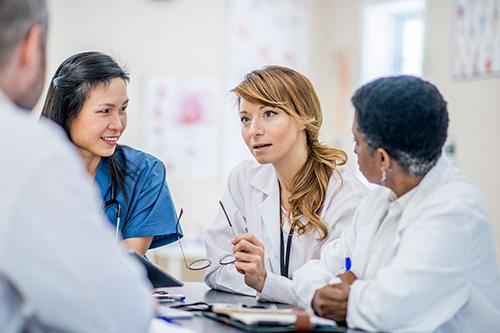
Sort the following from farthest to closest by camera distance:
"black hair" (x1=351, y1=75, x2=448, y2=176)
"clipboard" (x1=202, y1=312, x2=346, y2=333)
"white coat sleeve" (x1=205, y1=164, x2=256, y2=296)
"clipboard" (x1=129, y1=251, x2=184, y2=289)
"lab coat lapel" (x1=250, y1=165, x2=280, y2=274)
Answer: "lab coat lapel" (x1=250, y1=165, x2=280, y2=274)
"white coat sleeve" (x1=205, y1=164, x2=256, y2=296)
"clipboard" (x1=129, y1=251, x2=184, y2=289)
"black hair" (x1=351, y1=75, x2=448, y2=176)
"clipboard" (x1=202, y1=312, x2=346, y2=333)

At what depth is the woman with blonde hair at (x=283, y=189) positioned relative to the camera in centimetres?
229

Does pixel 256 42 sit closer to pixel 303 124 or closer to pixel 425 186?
pixel 303 124

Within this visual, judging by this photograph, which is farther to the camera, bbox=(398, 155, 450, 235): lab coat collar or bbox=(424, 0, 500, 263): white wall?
bbox=(424, 0, 500, 263): white wall

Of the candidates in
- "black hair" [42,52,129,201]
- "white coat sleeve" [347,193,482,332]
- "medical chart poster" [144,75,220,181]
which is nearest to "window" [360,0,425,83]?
"medical chart poster" [144,75,220,181]

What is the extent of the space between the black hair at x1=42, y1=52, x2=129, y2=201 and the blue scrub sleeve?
0.22ft

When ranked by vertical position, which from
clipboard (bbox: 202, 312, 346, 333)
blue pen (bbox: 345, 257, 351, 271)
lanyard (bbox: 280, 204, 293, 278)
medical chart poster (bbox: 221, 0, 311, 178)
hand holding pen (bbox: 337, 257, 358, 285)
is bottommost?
lanyard (bbox: 280, 204, 293, 278)

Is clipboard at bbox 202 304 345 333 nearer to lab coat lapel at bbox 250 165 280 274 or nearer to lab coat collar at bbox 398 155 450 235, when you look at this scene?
lab coat collar at bbox 398 155 450 235

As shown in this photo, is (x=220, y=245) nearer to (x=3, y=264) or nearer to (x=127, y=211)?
(x=127, y=211)

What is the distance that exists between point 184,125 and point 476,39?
193cm

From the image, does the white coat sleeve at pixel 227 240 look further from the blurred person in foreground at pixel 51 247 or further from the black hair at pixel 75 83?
the blurred person in foreground at pixel 51 247

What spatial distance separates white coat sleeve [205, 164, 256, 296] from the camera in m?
2.23

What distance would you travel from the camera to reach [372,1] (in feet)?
15.9

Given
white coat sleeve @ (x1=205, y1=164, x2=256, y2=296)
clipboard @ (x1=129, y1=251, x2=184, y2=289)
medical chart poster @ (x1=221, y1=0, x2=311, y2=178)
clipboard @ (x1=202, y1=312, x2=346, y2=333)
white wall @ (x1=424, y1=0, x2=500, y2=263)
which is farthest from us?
medical chart poster @ (x1=221, y1=0, x2=311, y2=178)

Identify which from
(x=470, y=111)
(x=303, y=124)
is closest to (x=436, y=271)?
(x=303, y=124)
